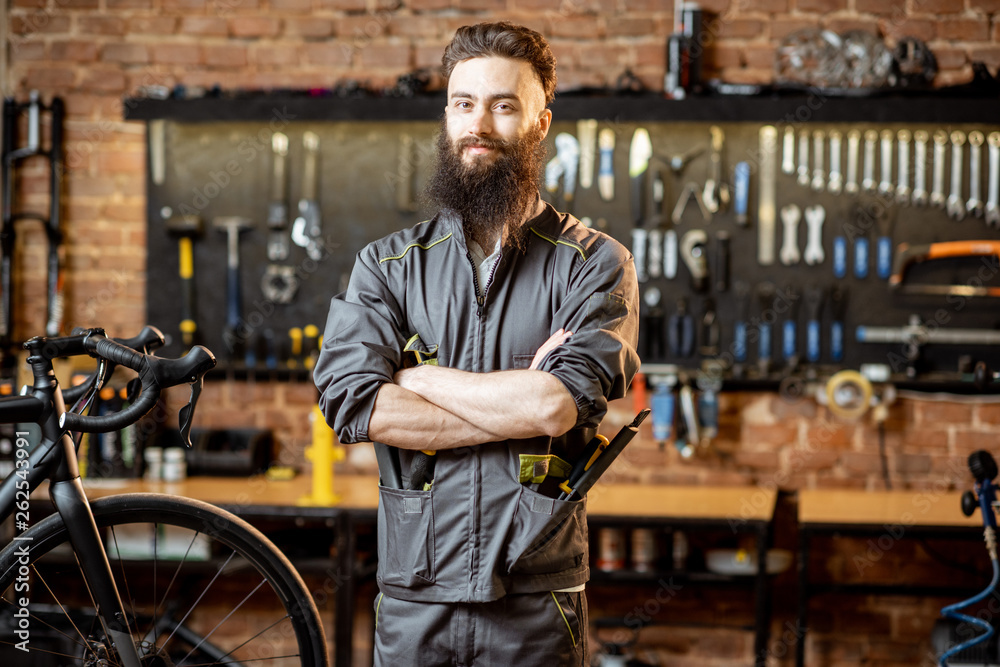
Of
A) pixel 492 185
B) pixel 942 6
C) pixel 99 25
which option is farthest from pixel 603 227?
pixel 99 25

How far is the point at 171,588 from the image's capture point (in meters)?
3.42

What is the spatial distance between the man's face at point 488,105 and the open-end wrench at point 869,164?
7.22 feet

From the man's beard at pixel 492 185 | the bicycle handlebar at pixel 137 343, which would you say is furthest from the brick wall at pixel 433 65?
the bicycle handlebar at pixel 137 343

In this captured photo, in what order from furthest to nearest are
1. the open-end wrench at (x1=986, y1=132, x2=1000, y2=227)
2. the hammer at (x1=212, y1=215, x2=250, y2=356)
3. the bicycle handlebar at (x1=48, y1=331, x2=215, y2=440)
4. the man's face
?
the hammer at (x1=212, y1=215, x2=250, y2=356), the open-end wrench at (x1=986, y1=132, x2=1000, y2=227), the man's face, the bicycle handlebar at (x1=48, y1=331, x2=215, y2=440)

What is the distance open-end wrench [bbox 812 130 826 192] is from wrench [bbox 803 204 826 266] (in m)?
0.08

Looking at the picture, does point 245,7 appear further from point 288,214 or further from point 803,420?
point 803,420

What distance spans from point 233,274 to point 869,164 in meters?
2.47

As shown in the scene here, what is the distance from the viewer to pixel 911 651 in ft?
11.4

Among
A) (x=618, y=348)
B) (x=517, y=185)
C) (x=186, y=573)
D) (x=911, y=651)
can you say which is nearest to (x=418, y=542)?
(x=618, y=348)

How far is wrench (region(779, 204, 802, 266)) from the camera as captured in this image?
11.4 feet

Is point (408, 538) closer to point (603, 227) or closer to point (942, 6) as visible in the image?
point (603, 227)

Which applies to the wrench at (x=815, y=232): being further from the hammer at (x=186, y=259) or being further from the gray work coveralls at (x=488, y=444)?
the hammer at (x=186, y=259)

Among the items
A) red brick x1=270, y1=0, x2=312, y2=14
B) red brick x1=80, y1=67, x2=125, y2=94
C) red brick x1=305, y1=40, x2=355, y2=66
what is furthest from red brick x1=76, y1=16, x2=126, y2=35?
red brick x1=305, y1=40, x2=355, y2=66

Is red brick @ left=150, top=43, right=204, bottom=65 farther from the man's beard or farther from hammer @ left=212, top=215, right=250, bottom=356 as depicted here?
the man's beard
